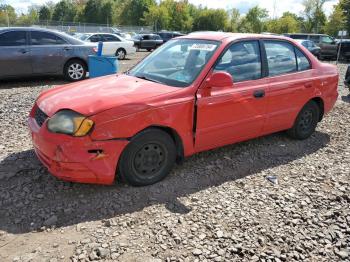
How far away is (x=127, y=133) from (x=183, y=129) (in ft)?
2.38

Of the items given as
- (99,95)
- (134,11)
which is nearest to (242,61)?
(99,95)

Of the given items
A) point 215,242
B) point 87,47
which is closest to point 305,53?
point 215,242

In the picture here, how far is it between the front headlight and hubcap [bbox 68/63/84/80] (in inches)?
281

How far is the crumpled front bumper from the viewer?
354 centimetres

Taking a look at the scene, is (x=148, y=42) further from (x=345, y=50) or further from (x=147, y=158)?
(x=147, y=158)

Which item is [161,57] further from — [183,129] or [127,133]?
[127,133]

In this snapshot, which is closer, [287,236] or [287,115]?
[287,236]

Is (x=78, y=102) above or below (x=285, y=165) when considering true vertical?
above

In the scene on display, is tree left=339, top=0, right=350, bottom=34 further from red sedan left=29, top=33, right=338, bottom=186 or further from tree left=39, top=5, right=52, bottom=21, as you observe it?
tree left=39, top=5, right=52, bottom=21

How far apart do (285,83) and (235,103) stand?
1.04m

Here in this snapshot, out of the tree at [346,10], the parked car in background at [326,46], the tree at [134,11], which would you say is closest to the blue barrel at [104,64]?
the parked car in background at [326,46]

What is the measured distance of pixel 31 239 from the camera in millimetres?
3188

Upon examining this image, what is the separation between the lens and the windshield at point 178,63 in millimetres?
4301

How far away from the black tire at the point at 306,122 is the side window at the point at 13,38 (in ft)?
24.4
